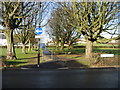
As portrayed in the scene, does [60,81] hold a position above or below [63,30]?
below

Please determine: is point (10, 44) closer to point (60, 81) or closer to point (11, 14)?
point (11, 14)

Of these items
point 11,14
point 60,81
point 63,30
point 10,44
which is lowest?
point 60,81

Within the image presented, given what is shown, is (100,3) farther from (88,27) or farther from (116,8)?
(88,27)

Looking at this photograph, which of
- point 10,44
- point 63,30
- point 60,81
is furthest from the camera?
point 63,30

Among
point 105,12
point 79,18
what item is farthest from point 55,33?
point 105,12

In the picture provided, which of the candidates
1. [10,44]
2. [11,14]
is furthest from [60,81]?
[10,44]

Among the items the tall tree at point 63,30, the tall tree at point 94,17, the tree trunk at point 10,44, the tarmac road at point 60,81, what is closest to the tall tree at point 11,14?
the tree trunk at point 10,44

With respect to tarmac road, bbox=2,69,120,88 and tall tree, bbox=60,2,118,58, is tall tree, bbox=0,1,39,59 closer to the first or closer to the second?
tall tree, bbox=60,2,118,58

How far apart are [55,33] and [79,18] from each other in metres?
18.1

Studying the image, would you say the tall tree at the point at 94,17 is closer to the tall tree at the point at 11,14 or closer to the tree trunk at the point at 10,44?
the tall tree at the point at 11,14

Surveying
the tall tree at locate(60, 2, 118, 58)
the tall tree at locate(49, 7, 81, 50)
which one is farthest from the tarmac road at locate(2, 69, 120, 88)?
the tall tree at locate(49, 7, 81, 50)

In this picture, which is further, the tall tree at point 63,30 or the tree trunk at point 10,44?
the tall tree at point 63,30

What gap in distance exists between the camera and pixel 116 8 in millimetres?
16312

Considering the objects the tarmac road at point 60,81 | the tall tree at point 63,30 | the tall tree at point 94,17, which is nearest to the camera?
the tarmac road at point 60,81
